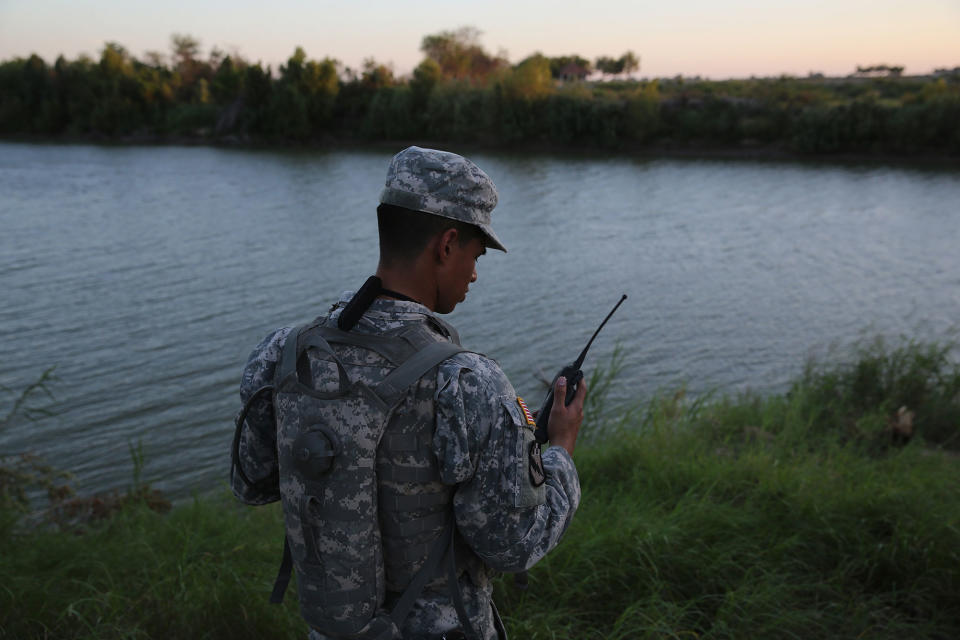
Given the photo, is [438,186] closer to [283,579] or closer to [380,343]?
[380,343]

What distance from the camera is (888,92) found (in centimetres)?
4559

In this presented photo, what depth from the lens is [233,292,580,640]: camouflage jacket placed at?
150 cm

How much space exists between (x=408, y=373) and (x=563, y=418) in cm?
48

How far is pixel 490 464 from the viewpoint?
152 centimetres

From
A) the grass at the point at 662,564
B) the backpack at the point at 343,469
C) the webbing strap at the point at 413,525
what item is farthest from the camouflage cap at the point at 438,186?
the grass at the point at 662,564

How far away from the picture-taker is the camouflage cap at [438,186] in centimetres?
157

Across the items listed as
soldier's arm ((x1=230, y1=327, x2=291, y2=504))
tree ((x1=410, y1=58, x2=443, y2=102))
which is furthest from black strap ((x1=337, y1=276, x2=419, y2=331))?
tree ((x1=410, y1=58, x2=443, y2=102))

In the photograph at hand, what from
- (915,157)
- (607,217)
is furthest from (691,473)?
(915,157)

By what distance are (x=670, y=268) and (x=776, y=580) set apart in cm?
1196

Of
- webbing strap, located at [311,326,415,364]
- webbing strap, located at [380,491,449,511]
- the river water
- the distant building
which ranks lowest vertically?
the river water

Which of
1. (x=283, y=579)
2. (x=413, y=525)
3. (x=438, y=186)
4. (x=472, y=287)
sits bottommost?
(x=472, y=287)

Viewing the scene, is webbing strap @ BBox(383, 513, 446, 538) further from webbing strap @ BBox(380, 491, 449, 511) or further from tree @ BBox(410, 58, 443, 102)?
tree @ BBox(410, 58, 443, 102)

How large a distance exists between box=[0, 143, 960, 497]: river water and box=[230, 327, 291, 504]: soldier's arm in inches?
187

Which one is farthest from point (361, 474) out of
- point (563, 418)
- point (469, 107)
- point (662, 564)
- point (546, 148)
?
point (469, 107)
